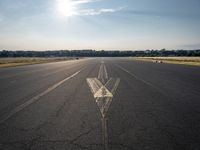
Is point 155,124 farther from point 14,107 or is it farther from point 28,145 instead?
point 14,107

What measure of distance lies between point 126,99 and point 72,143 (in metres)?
5.09

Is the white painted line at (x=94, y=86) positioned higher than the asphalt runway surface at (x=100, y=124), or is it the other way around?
the asphalt runway surface at (x=100, y=124)

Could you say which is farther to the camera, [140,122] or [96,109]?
[96,109]

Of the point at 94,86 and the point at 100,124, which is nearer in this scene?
the point at 100,124

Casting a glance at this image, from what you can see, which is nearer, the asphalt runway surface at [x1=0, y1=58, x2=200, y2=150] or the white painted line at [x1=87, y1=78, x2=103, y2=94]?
the asphalt runway surface at [x1=0, y1=58, x2=200, y2=150]

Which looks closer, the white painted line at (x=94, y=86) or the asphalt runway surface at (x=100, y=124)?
the asphalt runway surface at (x=100, y=124)

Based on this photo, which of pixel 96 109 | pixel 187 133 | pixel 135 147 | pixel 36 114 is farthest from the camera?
pixel 96 109

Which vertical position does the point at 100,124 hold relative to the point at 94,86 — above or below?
above

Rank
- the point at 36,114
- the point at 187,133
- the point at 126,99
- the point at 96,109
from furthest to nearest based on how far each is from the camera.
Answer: the point at 126,99 < the point at 96,109 < the point at 36,114 < the point at 187,133

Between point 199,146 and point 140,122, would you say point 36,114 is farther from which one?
point 199,146

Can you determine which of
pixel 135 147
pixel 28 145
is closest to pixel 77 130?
pixel 28 145

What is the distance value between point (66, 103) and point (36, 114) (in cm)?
179

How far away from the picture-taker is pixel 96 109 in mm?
7605

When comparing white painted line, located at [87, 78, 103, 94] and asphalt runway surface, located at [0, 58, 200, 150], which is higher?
asphalt runway surface, located at [0, 58, 200, 150]
